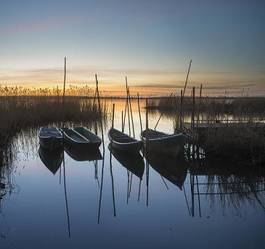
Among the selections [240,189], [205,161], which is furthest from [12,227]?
[205,161]

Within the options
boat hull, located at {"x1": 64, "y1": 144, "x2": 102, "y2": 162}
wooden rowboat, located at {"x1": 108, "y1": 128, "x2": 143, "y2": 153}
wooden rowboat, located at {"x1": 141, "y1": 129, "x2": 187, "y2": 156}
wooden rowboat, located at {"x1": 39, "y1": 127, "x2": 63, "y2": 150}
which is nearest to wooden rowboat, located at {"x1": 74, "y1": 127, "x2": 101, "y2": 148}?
boat hull, located at {"x1": 64, "y1": 144, "x2": 102, "y2": 162}

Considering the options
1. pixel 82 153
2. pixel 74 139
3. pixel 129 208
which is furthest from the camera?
pixel 74 139

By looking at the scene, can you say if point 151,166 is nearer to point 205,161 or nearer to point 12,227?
point 205,161

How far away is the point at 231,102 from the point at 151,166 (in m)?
14.9

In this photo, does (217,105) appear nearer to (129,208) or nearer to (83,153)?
(83,153)

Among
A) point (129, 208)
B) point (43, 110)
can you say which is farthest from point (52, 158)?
point (43, 110)

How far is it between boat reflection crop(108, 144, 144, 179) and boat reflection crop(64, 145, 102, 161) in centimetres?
52

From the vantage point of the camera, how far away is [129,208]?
20.1 ft

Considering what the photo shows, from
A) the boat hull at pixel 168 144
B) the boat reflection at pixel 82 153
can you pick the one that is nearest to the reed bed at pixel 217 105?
the boat hull at pixel 168 144

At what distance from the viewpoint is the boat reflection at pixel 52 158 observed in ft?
30.2

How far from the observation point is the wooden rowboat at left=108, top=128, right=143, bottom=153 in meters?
10.1

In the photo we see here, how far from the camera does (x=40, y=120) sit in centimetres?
1714

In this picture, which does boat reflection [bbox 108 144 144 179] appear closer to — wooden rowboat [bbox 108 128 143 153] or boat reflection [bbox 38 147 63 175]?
wooden rowboat [bbox 108 128 143 153]

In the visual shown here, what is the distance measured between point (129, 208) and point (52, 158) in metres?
4.70
